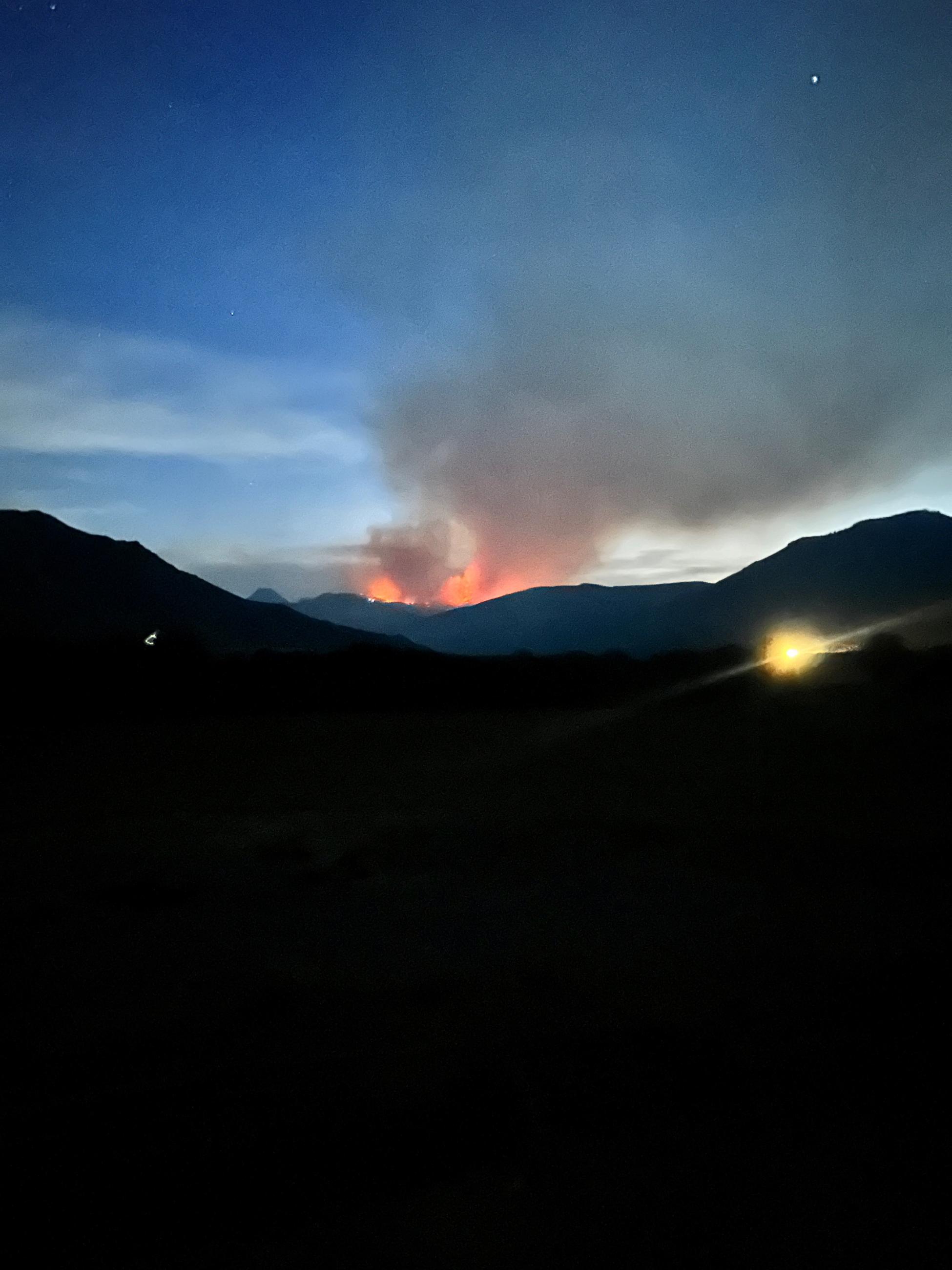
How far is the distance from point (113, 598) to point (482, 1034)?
89414 mm

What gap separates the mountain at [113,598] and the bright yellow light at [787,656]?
2058 inches

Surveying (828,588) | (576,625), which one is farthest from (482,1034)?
(576,625)

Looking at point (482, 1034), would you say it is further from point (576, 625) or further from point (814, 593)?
point (576, 625)

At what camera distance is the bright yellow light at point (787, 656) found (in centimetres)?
1669

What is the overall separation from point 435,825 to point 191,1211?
4.65 meters

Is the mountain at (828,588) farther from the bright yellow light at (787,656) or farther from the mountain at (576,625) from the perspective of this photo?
the bright yellow light at (787,656)

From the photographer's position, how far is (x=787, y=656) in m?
19.1

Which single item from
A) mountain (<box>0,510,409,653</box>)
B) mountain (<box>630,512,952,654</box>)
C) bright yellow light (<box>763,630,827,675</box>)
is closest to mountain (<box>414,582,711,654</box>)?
mountain (<box>630,512,952,654</box>)

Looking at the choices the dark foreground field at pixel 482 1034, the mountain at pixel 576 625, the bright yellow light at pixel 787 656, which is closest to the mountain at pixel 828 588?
the mountain at pixel 576 625

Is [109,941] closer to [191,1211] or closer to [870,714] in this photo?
[191,1211]

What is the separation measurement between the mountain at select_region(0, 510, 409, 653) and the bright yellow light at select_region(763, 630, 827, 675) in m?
52.3

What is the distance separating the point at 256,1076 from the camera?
3.23 metres

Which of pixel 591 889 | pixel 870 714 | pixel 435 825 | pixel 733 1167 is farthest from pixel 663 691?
pixel 733 1167

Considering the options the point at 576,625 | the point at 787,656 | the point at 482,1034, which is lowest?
the point at 482,1034
